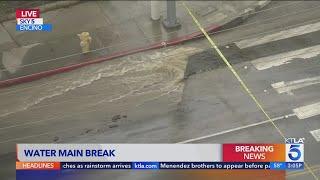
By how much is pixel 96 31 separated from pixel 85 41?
150 cm

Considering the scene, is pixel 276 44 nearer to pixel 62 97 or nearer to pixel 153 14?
pixel 153 14

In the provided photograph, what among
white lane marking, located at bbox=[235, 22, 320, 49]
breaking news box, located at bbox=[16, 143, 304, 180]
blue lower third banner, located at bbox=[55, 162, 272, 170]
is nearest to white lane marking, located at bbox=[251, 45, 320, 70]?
white lane marking, located at bbox=[235, 22, 320, 49]

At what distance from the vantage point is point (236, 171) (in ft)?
52.7

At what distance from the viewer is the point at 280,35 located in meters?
22.5

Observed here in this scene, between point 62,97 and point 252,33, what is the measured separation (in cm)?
763

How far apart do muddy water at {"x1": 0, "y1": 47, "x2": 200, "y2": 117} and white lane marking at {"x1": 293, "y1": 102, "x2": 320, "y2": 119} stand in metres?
3.93

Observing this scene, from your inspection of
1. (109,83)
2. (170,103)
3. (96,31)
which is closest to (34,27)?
(96,31)

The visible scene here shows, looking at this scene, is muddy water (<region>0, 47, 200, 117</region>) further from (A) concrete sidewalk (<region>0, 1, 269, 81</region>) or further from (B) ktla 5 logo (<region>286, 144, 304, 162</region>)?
(B) ktla 5 logo (<region>286, 144, 304, 162</region>)

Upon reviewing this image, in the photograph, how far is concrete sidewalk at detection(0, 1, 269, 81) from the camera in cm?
2214

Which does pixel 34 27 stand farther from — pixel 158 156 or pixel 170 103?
pixel 158 156

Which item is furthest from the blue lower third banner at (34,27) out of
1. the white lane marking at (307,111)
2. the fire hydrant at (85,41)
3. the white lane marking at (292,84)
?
the white lane marking at (307,111)

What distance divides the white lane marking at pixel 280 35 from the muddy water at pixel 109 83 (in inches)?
72.3

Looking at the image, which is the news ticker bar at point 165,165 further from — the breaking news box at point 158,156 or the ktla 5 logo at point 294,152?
the ktla 5 logo at point 294,152

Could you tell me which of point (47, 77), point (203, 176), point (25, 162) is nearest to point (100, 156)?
point (25, 162)
